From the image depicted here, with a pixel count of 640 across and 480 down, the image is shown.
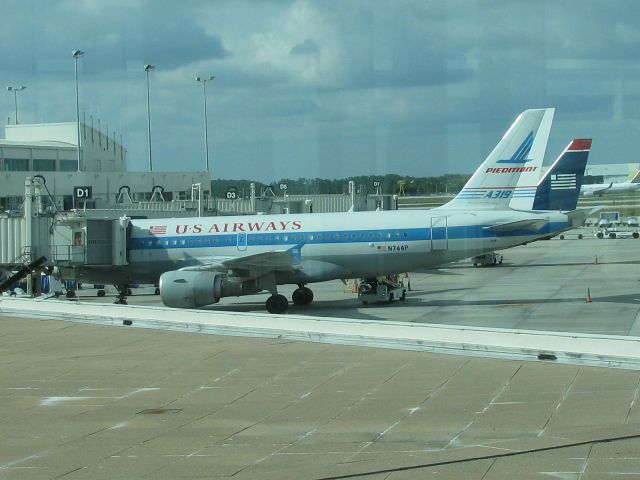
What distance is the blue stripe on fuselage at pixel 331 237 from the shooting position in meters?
28.0

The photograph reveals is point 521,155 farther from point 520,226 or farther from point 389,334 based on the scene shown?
point 389,334

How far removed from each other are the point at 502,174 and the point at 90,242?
1393 centimetres

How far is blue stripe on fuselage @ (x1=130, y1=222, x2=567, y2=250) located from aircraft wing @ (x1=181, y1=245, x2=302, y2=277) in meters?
0.84

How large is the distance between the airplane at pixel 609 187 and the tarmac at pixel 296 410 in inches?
119

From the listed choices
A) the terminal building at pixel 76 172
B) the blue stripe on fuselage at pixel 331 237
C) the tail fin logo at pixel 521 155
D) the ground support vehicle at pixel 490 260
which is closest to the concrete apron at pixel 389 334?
the blue stripe on fuselage at pixel 331 237

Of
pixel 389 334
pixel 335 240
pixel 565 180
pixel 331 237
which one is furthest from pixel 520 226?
pixel 389 334

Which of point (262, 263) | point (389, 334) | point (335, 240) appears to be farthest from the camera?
point (335, 240)

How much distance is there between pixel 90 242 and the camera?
3061 centimetres

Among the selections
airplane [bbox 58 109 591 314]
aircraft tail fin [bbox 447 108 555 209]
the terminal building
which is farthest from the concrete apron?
the terminal building

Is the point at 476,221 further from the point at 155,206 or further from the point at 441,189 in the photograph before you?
the point at 155,206

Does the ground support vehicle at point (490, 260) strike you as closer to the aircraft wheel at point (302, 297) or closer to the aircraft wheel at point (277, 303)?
the aircraft wheel at point (302, 297)

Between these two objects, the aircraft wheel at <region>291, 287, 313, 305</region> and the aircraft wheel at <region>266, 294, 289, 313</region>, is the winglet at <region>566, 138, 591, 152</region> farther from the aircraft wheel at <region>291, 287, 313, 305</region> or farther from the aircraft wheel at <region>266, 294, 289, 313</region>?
the aircraft wheel at <region>291, 287, 313, 305</region>

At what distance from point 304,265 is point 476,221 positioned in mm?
5661

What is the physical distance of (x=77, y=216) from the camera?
31.0m
